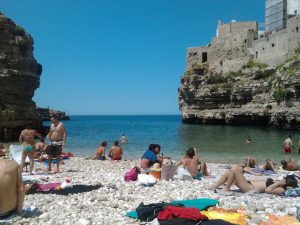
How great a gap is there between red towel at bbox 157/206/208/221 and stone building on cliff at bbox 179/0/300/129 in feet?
149

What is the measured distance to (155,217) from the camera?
6.81m

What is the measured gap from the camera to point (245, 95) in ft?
206

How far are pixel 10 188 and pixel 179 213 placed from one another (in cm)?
294

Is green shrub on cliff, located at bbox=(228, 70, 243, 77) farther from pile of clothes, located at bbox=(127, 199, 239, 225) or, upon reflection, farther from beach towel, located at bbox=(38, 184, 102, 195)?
pile of clothes, located at bbox=(127, 199, 239, 225)

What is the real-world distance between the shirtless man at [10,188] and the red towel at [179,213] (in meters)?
2.52

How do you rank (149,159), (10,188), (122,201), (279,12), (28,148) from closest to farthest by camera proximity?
(10,188)
(122,201)
(28,148)
(149,159)
(279,12)

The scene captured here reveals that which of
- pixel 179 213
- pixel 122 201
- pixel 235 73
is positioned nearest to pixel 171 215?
pixel 179 213

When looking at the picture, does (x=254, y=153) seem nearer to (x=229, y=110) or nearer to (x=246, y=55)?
(x=229, y=110)

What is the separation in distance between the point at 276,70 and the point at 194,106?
19.7 metres

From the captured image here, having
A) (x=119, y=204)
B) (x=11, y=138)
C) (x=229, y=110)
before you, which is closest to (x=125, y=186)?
(x=119, y=204)

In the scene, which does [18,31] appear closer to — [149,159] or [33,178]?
[149,159]

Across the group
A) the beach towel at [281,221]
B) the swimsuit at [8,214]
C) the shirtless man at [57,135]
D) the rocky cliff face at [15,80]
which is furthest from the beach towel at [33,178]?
the rocky cliff face at [15,80]

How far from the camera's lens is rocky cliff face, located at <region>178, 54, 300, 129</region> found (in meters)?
50.8

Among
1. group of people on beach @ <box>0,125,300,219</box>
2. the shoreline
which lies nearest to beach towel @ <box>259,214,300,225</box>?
the shoreline
